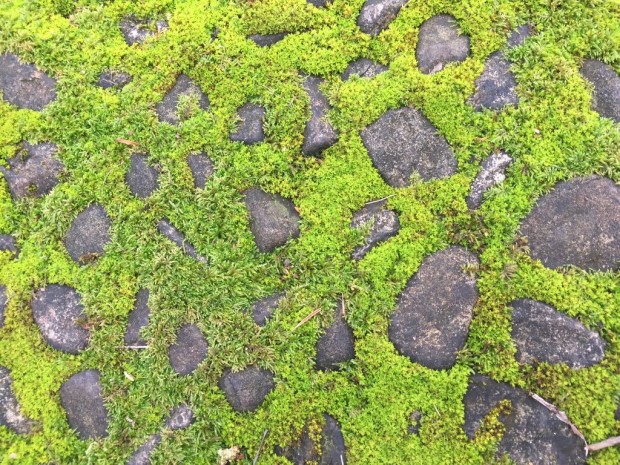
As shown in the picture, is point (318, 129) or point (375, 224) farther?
point (318, 129)

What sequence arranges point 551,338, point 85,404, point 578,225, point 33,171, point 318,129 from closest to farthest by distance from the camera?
point 551,338, point 578,225, point 85,404, point 318,129, point 33,171

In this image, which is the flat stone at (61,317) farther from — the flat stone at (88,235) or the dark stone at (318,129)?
the dark stone at (318,129)

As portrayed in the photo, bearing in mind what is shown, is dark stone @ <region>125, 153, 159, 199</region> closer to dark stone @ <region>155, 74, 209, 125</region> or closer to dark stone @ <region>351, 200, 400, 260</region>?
dark stone @ <region>155, 74, 209, 125</region>

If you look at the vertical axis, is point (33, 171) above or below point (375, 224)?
above

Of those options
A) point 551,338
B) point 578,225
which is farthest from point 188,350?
point 578,225

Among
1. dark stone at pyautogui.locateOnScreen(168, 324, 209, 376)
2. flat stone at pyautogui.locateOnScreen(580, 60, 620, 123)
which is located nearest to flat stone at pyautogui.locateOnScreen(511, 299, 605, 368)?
flat stone at pyautogui.locateOnScreen(580, 60, 620, 123)

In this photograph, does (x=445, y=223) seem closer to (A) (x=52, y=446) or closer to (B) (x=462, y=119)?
(B) (x=462, y=119)

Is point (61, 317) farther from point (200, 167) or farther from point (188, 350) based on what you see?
point (200, 167)
